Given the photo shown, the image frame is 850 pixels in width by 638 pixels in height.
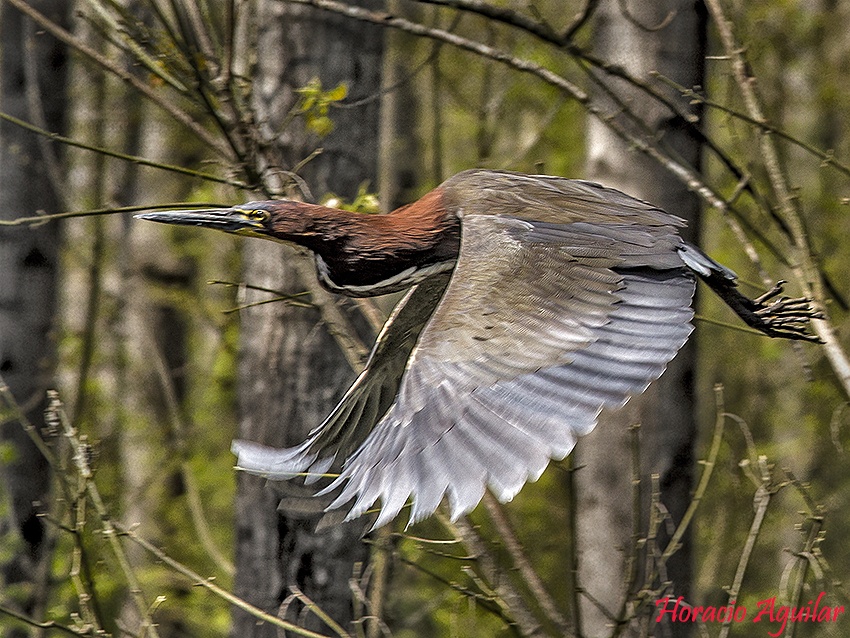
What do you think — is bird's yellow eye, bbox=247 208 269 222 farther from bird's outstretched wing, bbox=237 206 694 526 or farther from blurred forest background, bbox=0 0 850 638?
bird's outstretched wing, bbox=237 206 694 526

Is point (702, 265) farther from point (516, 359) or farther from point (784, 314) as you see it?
point (516, 359)

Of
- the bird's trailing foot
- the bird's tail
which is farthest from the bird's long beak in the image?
the bird's trailing foot

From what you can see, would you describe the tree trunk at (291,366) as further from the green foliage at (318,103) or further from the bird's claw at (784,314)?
the bird's claw at (784,314)

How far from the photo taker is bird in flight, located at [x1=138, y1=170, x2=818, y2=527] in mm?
2453

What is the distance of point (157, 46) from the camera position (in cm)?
314

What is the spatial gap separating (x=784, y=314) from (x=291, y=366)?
1.63 m

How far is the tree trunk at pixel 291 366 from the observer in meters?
3.84

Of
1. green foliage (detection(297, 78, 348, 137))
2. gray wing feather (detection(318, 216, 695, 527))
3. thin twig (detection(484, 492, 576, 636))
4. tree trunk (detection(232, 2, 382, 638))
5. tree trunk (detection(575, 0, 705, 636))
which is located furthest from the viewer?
tree trunk (detection(232, 2, 382, 638))

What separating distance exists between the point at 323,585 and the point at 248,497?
1.33ft

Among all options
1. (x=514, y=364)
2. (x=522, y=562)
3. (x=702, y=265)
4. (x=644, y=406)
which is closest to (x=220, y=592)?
(x=522, y=562)

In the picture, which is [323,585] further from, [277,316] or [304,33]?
[304,33]

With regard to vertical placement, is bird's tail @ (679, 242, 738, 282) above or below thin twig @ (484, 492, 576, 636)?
above

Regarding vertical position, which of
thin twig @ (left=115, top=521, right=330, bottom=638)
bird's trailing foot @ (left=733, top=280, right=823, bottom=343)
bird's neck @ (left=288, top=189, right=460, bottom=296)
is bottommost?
thin twig @ (left=115, top=521, right=330, bottom=638)

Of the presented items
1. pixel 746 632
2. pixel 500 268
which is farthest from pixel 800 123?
pixel 500 268
